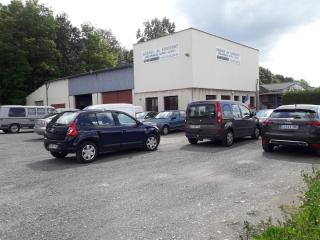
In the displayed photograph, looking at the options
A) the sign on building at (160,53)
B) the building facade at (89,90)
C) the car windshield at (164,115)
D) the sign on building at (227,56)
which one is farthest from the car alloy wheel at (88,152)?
the sign on building at (227,56)

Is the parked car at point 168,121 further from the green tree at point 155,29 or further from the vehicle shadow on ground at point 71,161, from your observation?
the green tree at point 155,29

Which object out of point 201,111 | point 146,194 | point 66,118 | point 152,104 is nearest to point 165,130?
point 201,111

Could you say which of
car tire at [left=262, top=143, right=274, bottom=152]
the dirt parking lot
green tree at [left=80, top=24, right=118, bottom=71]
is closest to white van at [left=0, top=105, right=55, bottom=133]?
the dirt parking lot

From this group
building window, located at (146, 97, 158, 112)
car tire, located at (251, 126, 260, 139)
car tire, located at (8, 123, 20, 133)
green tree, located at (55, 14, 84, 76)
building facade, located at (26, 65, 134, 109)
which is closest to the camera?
car tire, located at (251, 126, 260, 139)

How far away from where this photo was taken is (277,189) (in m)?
6.37

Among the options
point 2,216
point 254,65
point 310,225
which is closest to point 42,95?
point 254,65

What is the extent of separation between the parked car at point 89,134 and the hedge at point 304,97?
24160 mm

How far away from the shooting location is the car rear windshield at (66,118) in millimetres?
9727

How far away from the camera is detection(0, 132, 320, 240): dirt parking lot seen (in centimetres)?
454

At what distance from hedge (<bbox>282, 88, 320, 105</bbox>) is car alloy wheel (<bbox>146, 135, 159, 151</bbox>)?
2313 cm

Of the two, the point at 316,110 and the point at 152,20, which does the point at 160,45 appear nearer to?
the point at 316,110

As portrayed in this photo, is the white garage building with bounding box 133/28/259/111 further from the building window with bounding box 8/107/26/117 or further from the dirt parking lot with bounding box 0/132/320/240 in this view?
the dirt parking lot with bounding box 0/132/320/240

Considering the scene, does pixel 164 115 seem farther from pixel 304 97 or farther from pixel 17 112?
pixel 304 97

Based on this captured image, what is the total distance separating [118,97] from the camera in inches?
1234
